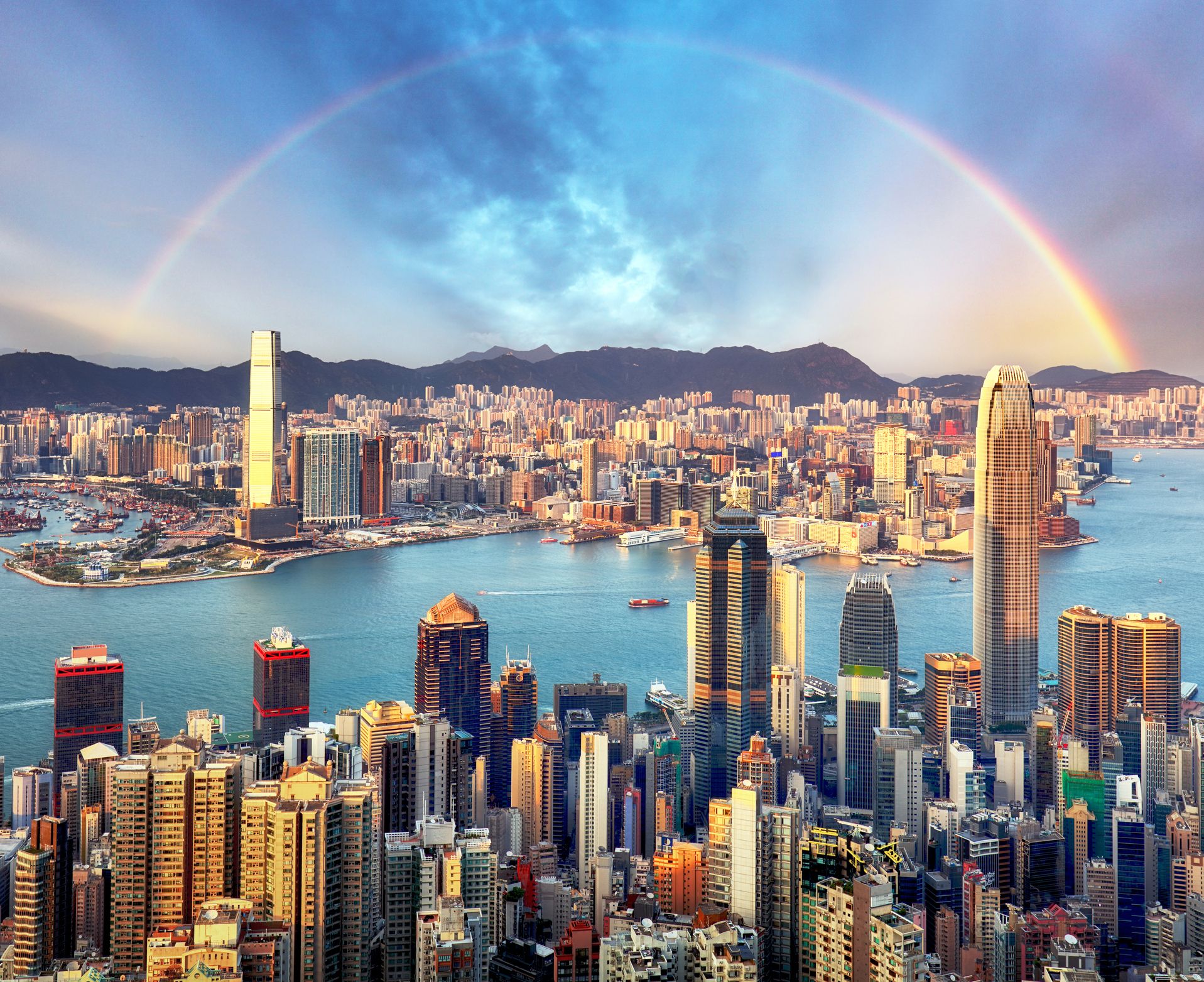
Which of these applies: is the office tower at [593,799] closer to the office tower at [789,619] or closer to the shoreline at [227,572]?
the office tower at [789,619]

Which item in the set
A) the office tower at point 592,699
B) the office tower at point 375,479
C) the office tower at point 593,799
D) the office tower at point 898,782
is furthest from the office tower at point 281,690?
the office tower at point 375,479

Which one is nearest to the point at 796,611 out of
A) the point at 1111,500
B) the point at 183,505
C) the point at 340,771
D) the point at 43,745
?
the point at 340,771

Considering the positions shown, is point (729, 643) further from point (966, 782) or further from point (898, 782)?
point (966, 782)

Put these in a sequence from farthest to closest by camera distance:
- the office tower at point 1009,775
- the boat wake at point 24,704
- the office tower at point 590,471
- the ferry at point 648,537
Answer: the office tower at point 590,471 < the ferry at point 648,537 < the boat wake at point 24,704 < the office tower at point 1009,775

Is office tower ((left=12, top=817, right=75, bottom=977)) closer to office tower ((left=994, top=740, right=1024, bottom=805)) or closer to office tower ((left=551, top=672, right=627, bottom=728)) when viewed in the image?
office tower ((left=551, top=672, right=627, bottom=728))

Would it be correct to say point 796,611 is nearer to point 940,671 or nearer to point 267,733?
point 940,671
